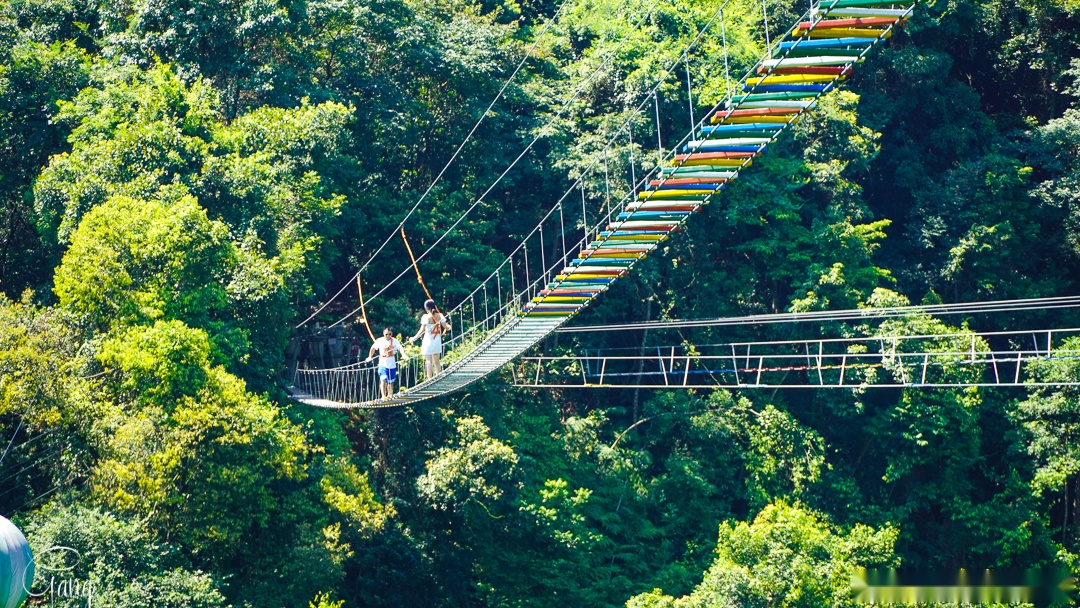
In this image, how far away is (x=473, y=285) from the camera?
19281 mm

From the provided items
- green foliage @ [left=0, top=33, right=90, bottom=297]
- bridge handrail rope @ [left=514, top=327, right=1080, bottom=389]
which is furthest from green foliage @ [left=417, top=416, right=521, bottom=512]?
green foliage @ [left=0, top=33, right=90, bottom=297]

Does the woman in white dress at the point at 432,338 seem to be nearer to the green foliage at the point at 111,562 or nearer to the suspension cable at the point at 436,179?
the green foliage at the point at 111,562

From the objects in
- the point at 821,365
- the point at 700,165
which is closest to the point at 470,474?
the point at 821,365

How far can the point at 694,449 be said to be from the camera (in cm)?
1945

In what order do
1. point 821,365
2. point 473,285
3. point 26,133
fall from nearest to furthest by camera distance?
point 26,133
point 821,365
point 473,285

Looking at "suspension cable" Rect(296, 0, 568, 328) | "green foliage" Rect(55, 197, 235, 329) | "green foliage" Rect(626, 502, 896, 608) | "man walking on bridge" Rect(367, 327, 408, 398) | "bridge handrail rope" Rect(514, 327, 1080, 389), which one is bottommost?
"green foliage" Rect(626, 502, 896, 608)

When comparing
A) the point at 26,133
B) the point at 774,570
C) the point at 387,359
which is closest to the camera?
the point at 387,359

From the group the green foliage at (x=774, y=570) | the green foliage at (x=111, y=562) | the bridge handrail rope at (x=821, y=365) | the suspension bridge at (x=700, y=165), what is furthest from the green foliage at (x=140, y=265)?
the green foliage at (x=774, y=570)

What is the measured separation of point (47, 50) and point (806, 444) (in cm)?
1015

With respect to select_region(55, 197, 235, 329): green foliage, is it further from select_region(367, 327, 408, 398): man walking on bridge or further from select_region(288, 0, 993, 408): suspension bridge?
select_region(367, 327, 408, 398): man walking on bridge

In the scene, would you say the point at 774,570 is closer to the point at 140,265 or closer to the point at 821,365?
the point at 821,365

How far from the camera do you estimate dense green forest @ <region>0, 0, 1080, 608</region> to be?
557 inches

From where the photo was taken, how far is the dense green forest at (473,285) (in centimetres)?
1416

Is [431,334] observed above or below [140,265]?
below
